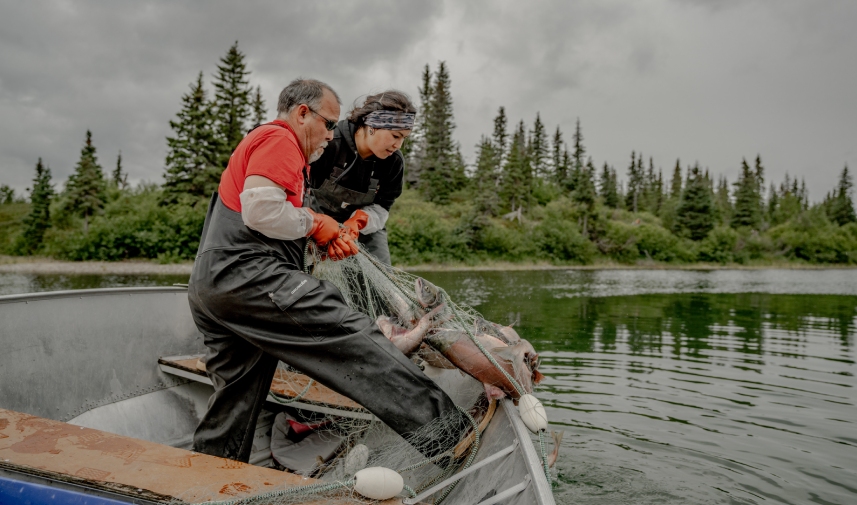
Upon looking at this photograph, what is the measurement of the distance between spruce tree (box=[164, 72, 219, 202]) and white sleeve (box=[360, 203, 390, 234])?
3801 centimetres

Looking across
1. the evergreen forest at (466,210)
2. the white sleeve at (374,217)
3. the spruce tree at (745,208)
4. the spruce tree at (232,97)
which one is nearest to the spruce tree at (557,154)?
the evergreen forest at (466,210)

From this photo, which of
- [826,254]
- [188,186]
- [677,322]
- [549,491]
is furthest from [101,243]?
[826,254]

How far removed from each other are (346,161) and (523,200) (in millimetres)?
59745

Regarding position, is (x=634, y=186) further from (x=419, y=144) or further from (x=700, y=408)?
(x=700, y=408)

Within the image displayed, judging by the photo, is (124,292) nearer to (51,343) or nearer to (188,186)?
(51,343)

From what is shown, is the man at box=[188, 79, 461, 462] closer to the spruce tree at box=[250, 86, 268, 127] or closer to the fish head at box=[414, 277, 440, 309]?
the fish head at box=[414, 277, 440, 309]

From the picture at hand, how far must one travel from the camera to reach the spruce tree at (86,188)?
41000 mm

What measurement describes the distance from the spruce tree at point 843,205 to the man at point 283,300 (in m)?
98.0

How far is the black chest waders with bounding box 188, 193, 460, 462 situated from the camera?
8.24ft

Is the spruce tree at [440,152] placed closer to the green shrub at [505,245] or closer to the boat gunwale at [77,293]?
the green shrub at [505,245]

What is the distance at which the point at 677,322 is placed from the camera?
13633mm

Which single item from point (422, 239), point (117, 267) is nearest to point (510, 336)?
Answer: point (117, 267)

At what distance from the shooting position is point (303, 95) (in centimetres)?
282

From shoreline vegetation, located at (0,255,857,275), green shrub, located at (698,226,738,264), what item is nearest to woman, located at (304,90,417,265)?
shoreline vegetation, located at (0,255,857,275)
